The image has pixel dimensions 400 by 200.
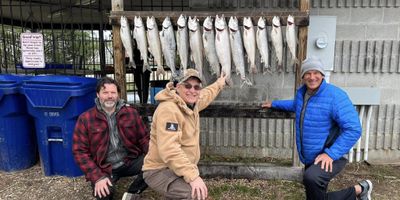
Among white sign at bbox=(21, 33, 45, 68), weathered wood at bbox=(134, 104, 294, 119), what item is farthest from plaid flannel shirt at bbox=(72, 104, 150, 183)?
white sign at bbox=(21, 33, 45, 68)

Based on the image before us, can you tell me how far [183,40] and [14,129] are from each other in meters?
2.34

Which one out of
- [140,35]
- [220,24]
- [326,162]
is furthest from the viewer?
[140,35]

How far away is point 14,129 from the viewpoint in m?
4.37

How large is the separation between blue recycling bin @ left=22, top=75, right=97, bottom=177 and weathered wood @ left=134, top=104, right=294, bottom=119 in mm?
644

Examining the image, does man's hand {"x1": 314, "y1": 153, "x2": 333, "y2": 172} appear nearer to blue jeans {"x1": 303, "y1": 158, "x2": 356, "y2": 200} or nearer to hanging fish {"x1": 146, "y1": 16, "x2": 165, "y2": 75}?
blue jeans {"x1": 303, "y1": 158, "x2": 356, "y2": 200}

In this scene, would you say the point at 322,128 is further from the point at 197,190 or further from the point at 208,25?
the point at 208,25

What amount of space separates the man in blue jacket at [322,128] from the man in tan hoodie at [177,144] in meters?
0.96

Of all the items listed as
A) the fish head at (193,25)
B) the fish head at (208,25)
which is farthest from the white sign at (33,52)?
the fish head at (208,25)

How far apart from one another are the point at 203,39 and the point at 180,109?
1075 mm

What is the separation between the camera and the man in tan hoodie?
275 centimetres

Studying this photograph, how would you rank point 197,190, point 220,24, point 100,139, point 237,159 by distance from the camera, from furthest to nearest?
point 237,159 → point 220,24 → point 100,139 → point 197,190

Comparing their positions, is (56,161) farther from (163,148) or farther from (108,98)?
(163,148)

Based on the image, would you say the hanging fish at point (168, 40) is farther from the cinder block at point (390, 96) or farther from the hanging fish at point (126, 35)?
the cinder block at point (390, 96)

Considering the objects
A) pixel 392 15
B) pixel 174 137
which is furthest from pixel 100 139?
pixel 392 15
